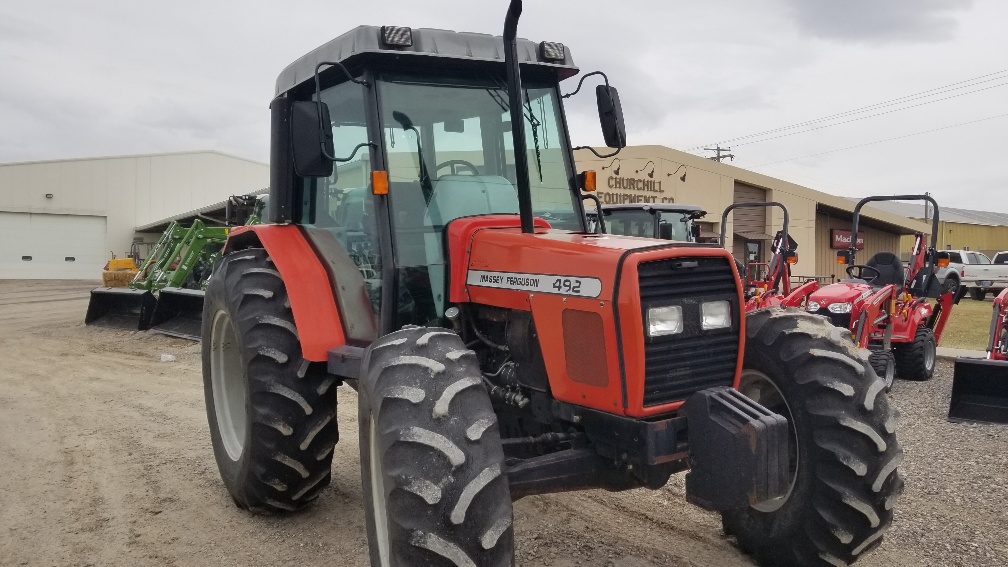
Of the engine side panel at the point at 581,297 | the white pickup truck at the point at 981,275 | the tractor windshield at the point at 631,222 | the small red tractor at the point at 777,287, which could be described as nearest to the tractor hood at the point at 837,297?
the small red tractor at the point at 777,287

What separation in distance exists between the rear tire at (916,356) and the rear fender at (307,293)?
Answer: 7636 mm

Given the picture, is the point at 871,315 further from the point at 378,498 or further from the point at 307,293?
the point at 378,498

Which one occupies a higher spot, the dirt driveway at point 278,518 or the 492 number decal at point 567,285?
the 492 number decal at point 567,285

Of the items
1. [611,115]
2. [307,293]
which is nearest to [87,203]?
[307,293]

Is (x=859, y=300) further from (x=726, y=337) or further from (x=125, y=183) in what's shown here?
(x=125, y=183)

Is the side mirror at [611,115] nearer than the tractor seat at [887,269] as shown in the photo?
Yes

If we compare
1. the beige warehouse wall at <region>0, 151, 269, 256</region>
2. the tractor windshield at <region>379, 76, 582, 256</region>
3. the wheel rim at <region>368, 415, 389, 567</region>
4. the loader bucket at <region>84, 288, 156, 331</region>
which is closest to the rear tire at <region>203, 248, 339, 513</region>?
the tractor windshield at <region>379, 76, 582, 256</region>

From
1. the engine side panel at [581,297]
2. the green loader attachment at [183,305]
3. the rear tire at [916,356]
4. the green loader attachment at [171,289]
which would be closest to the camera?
the engine side panel at [581,297]

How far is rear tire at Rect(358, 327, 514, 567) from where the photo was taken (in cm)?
267

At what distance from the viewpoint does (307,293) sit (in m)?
4.18

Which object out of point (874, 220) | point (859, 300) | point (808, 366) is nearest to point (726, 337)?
point (808, 366)

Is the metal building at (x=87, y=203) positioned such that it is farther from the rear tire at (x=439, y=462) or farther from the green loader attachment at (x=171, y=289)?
the rear tire at (x=439, y=462)

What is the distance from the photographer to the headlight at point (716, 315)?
3.21m

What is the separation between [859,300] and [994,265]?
2031 cm
